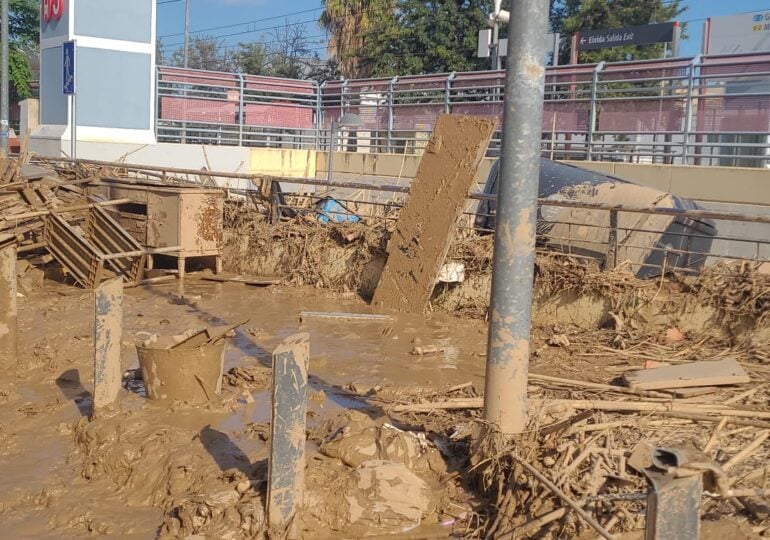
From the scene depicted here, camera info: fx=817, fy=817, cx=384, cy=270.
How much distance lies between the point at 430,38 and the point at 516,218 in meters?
31.8

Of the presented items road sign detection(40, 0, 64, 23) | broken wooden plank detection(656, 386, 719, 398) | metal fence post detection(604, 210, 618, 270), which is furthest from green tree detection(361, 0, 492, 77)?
broken wooden plank detection(656, 386, 719, 398)

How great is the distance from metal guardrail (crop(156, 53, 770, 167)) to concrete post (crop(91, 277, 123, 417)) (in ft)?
40.2

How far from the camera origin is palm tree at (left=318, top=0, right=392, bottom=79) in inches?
1442

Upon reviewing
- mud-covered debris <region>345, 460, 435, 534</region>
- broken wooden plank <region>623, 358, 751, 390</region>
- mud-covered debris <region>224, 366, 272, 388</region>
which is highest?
broken wooden plank <region>623, 358, 751, 390</region>

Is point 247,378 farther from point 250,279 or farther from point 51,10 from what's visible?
point 51,10

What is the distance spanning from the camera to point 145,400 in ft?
20.9

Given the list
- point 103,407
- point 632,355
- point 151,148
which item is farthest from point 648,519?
point 151,148

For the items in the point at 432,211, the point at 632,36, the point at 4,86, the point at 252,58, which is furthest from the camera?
the point at 252,58

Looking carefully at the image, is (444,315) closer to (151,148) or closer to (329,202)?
(329,202)

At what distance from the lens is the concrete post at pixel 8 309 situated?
7.18 m

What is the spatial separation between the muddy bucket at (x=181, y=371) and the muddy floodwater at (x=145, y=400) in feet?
0.37

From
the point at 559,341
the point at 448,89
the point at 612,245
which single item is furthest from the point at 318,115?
the point at 559,341

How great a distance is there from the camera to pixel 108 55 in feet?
78.2

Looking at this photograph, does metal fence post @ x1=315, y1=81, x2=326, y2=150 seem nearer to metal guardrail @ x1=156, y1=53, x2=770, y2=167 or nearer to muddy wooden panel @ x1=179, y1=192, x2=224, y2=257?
metal guardrail @ x1=156, y1=53, x2=770, y2=167
